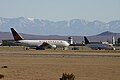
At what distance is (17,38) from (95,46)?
31499 millimetres

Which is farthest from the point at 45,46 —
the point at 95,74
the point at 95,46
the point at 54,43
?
the point at 95,74

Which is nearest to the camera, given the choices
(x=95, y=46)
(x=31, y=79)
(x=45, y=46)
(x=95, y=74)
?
(x=31, y=79)

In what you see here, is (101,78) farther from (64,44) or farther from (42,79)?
(64,44)

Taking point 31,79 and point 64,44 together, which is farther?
point 64,44

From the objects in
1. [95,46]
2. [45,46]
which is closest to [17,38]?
[45,46]

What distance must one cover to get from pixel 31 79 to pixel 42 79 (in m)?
0.94

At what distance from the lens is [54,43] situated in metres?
158

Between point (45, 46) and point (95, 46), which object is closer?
point (45, 46)

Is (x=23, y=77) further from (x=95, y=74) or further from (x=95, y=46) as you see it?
(x=95, y=46)

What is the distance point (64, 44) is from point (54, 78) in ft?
396

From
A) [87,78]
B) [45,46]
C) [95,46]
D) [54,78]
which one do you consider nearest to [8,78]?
[54,78]

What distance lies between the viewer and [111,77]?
3797cm

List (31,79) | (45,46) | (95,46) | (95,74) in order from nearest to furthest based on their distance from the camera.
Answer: (31,79)
(95,74)
(45,46)
(95,46)

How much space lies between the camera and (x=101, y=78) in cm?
3722
